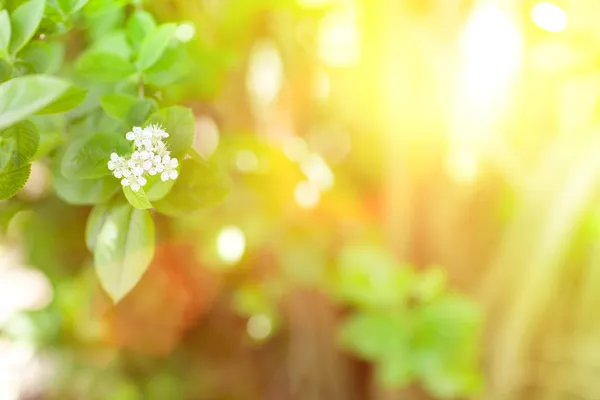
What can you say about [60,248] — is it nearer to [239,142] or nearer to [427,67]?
[239,142]

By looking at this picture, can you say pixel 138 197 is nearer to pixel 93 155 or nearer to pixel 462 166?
pixel 93 155

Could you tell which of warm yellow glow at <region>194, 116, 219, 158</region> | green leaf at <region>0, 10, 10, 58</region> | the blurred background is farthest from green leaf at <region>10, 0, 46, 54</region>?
warm yellow glow at <region>194, 116, 219, 158</region>

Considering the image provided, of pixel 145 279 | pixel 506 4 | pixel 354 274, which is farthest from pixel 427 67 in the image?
pixel 145 279

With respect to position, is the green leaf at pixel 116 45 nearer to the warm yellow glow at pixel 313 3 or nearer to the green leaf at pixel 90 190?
the green leaf at pixel 90 190

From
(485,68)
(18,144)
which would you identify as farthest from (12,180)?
(485,68)

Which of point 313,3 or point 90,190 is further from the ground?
point 313,3
